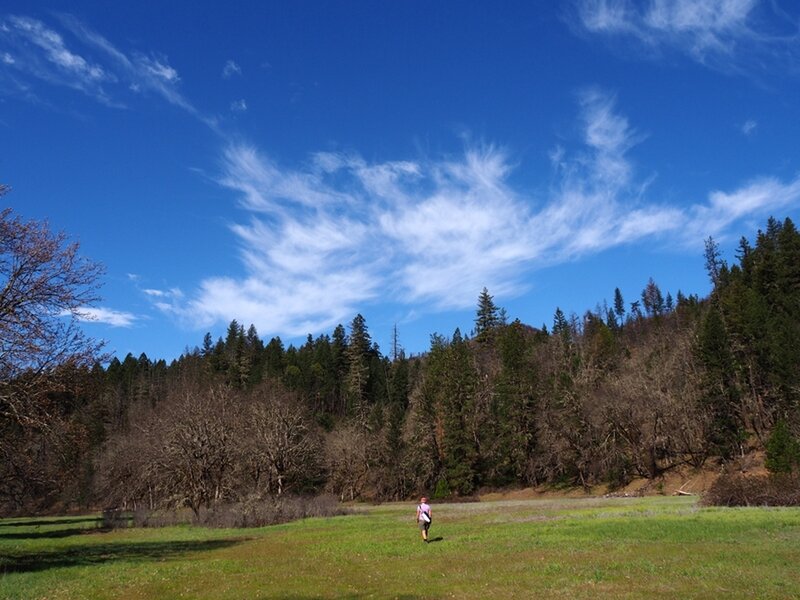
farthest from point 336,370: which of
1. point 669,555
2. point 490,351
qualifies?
point 669,555

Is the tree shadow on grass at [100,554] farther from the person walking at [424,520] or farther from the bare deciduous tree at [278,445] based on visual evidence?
the bare deciduous tree at [278,445]

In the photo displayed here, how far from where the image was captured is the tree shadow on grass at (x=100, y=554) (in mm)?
25016

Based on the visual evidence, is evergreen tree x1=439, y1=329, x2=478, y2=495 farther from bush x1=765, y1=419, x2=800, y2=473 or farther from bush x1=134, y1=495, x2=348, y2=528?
bush x1=765, y1=419, x2=800, y2=473

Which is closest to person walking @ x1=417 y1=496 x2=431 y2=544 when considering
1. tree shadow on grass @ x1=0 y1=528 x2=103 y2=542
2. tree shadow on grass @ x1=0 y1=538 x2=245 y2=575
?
tree shadow on grass @ x1=0 y1=538 x2=245 y2=575

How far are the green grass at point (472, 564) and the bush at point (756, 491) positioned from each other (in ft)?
18.6

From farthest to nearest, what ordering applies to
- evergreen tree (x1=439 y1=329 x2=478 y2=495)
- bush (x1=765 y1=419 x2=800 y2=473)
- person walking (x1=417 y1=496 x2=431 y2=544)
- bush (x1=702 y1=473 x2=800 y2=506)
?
evergreen tree (x1=439 y1=329 x2=478 y2=495) → bush (x1=765 y1=419 x2=800 y2=473) → bush (x1=702 y1=473 x2=800 y2=506) → person walking (x1=417 y1=496 x2=431 y2=544)

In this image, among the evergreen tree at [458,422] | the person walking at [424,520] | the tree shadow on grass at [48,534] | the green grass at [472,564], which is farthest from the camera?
the evergreen tree at [458,422]

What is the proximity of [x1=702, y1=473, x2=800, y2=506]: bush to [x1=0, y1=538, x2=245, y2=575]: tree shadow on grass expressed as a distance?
28.5 meters

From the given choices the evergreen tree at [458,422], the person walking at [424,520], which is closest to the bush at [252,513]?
the person walking at [424,520]

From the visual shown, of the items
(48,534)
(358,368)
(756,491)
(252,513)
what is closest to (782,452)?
(756,491)

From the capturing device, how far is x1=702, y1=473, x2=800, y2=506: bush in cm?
3331

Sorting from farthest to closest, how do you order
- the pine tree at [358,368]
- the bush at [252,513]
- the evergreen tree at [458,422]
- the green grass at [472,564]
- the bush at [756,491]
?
the pine tree at [358,368]
the evergreen tree at [458,422]
the bush at [252,513]
the bush at [756,491]
the green grass at [472,564]

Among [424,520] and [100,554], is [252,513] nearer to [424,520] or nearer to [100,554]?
[100,554]

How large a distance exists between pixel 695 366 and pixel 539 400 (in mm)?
21116
